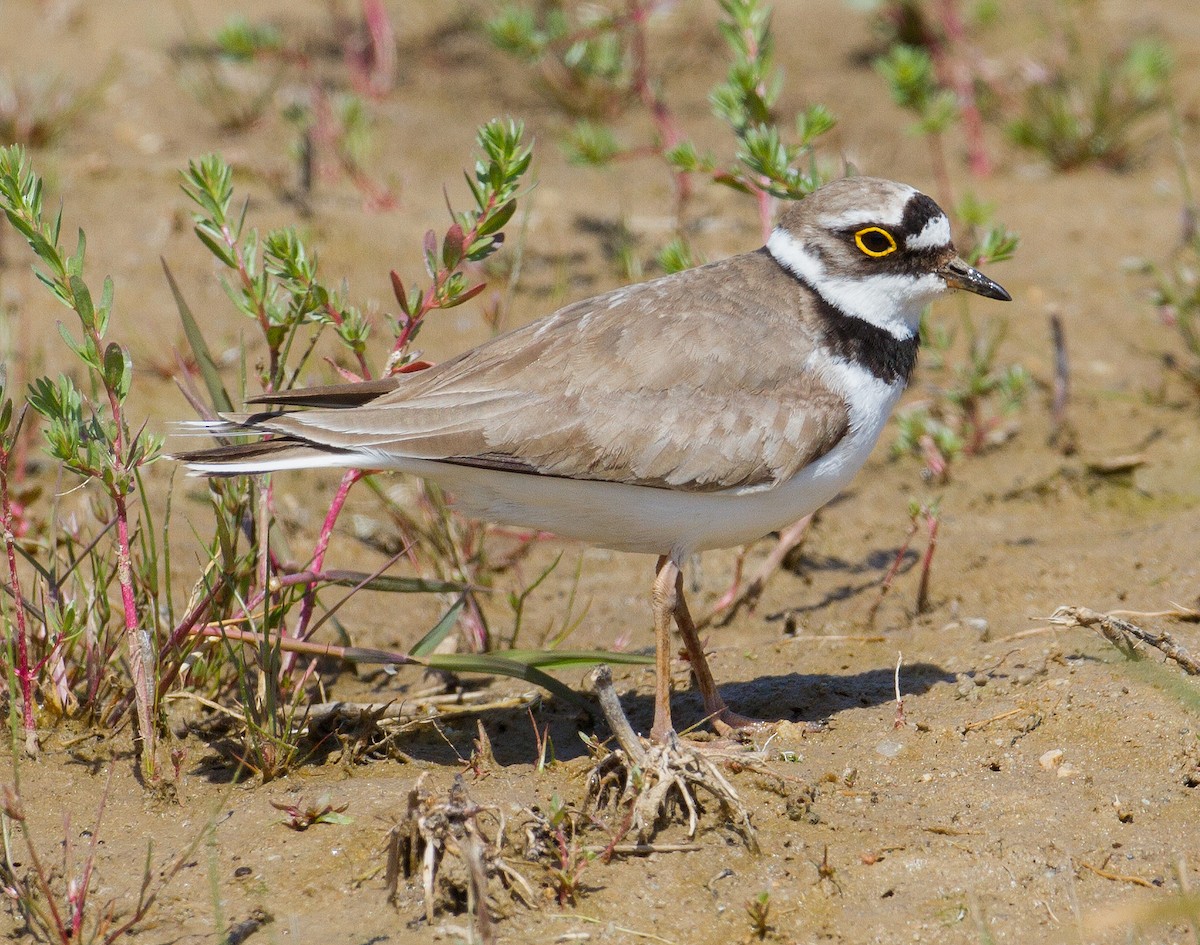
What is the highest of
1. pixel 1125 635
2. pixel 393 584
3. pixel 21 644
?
pixel 21 644

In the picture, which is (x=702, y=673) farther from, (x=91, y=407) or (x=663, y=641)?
(x=91, y=407)

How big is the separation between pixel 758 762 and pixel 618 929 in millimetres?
799

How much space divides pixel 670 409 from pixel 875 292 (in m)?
0.93

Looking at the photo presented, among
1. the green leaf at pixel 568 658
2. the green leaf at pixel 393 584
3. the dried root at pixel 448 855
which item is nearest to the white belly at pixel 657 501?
the green leaf at pixel 393 584

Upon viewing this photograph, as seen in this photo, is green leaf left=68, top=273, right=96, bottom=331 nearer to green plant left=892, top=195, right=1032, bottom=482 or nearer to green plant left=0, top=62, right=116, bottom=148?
green plant left=892, top=195, right=1032, bottom=482

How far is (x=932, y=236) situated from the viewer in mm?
4859

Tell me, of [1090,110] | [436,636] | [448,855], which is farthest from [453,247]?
[1090,110]

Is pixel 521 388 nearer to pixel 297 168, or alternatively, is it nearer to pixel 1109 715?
pixel 1109 715

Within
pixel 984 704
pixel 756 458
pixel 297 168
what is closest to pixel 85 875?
pixel 756 458

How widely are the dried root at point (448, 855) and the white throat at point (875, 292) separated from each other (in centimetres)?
222

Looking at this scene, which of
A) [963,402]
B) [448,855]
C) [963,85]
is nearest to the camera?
[448,855]

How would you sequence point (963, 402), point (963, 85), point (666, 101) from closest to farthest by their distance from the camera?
point (963, 402) → point (963, 85) → point (666, 101)

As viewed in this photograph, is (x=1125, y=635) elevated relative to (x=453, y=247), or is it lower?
lower

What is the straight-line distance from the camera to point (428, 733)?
4719 millimetres
